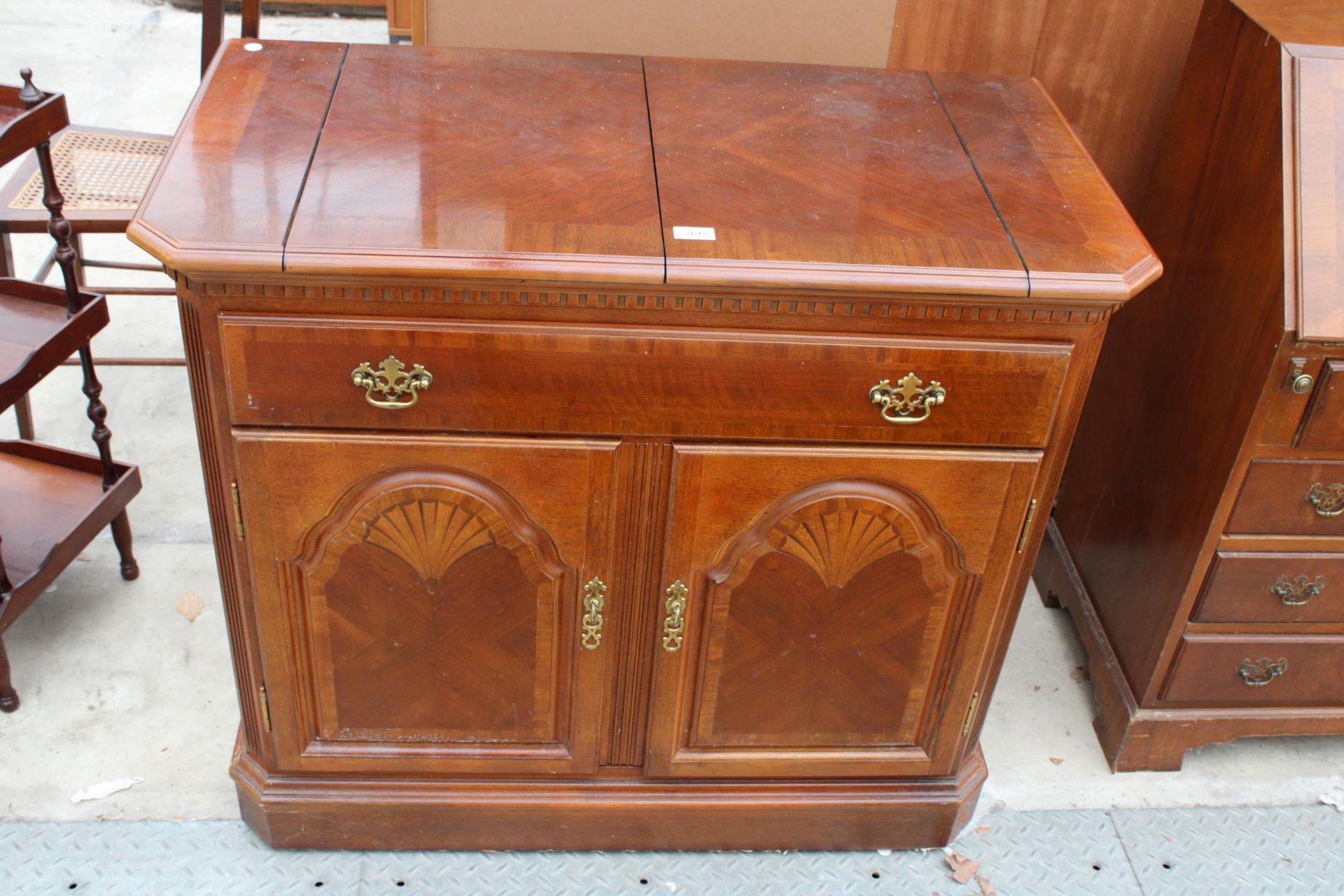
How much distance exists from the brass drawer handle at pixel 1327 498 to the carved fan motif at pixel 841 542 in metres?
0.74

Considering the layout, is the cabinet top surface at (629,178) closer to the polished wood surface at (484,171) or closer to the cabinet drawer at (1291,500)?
the polished wood surface at (484,171)

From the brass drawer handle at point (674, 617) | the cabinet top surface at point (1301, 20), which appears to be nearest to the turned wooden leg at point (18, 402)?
the brass drawer handle at point (674, 617)

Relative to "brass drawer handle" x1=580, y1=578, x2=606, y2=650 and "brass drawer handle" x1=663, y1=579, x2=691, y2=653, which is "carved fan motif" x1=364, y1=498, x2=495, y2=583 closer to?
"brass drawer handle" x1=580, y1=578, x2=606, y2=650

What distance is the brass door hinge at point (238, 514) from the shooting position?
1636mm

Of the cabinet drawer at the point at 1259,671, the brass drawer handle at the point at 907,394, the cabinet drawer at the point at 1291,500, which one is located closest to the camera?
the brass drawer handle at the point at 907,394

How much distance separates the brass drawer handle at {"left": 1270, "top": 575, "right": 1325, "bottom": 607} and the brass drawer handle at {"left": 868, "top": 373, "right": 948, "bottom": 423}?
885 mm

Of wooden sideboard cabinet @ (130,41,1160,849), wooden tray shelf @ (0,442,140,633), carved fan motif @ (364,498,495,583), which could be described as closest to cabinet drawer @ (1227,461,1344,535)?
wooden sideboard cabinet @ (130,41,1160,849)

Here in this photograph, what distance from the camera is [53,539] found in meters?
2.29

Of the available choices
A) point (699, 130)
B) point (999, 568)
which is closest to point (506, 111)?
point (699, 130)

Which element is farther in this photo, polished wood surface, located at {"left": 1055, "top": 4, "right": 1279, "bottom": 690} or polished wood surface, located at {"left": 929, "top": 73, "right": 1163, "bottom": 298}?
polished wood surface, located at {"left": 1055, "top": 4, "right": 1279, "bottom": 690}

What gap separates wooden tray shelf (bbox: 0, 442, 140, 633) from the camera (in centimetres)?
222

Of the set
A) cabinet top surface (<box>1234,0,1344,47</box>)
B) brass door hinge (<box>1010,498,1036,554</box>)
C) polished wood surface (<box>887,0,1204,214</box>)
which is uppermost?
cabinet top surface (<box>1234,0,1344,47</box>)

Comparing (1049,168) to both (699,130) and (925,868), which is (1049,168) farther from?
(925,868)

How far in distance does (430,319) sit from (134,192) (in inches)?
53.4
